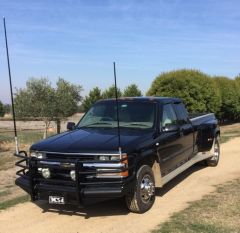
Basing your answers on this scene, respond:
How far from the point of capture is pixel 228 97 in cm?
2761

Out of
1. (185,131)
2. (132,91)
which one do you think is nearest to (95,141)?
(185,131)

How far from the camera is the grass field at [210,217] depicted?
6031 millimetres

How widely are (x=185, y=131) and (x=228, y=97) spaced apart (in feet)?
63.6

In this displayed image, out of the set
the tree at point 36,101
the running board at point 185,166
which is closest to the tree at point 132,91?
the tree at point 36,101

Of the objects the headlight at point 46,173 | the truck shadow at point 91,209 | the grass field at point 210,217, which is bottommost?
the grass field at point 210,217

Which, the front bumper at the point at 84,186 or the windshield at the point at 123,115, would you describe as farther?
the windshield at the point at 123,115

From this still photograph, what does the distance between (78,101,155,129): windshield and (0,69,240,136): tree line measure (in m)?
11.1

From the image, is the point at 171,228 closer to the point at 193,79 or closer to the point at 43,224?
the point at 43,224

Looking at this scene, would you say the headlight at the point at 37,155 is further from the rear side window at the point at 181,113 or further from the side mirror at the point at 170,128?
the rear side window at the point at 181,113

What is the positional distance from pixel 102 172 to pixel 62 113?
13829 mm

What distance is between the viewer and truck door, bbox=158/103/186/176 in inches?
304

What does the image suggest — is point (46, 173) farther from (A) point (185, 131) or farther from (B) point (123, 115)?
(A) point (185, 131)

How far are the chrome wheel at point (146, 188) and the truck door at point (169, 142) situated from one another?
2.04 ft

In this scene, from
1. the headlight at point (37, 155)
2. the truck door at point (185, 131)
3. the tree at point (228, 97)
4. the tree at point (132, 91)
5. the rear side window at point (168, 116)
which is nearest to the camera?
the headlight at point (37, 155)
